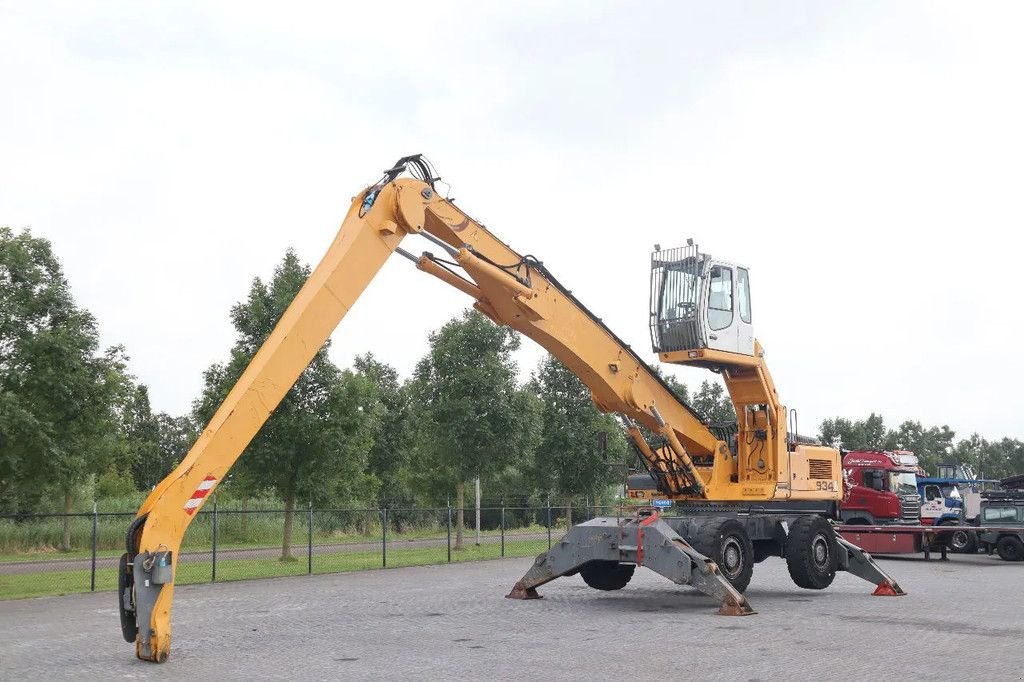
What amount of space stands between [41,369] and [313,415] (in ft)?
25.5

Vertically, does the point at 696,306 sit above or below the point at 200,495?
above

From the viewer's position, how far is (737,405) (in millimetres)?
19578

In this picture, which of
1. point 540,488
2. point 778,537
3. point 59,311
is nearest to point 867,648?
point 778,537

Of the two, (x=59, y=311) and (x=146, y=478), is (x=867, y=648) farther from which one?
(x=146, y=478)

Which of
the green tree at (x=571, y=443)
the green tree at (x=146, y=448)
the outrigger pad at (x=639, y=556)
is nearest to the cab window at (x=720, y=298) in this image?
the outrigger pad at (x=639, y=556)

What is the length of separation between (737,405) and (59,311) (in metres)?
13.9

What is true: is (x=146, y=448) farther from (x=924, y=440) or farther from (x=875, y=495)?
(x=924, y=440)

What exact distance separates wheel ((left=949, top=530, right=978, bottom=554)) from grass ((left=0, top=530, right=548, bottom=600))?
1276 cm

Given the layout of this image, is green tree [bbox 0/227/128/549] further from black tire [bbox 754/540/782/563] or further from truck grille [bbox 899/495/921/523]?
truck grille [bbox 899/495/921/523]

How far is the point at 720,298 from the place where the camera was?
60.8ft

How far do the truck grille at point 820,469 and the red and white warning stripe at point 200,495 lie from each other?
12.0 metres

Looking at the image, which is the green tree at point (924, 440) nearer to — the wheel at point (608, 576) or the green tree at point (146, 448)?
the green tree at point (146, 448)

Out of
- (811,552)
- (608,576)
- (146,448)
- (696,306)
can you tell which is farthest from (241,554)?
(146,448)

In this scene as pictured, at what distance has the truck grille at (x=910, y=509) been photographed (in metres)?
35.0
